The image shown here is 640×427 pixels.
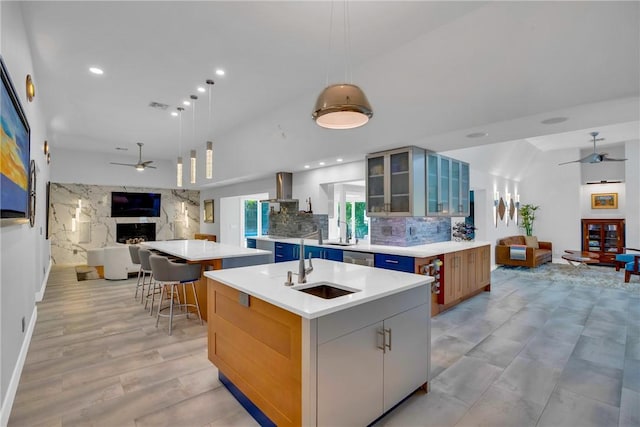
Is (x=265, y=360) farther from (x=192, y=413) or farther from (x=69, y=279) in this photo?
(x=69, y=279)

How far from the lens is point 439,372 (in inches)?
103

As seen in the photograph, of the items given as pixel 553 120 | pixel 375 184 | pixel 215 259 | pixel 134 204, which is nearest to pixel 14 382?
pixel 215 259

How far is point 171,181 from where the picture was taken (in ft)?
32.6

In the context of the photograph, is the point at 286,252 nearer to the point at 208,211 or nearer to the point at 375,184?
the point at 375,184

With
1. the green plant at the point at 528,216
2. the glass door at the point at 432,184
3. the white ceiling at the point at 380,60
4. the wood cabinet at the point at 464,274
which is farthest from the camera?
the green plant at the point at 528,216

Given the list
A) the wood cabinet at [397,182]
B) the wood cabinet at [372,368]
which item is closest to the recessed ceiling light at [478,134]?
the wood cabinet at [397,182]

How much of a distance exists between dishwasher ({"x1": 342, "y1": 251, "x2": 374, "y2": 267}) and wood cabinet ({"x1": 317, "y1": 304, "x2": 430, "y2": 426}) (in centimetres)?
200

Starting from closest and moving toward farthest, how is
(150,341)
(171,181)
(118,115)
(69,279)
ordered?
(150,341) < (118,115) < (69,279) < (171,181)

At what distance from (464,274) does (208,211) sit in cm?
783

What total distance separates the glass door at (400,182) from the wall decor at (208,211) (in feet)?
22.3

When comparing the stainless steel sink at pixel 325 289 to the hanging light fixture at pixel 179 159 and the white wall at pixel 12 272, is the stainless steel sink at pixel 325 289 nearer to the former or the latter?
the white wall at pixel 12 272

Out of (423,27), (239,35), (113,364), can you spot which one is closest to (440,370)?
(113,364)

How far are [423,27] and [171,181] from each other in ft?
30.1

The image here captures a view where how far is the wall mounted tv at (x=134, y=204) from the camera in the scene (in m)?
9.14
